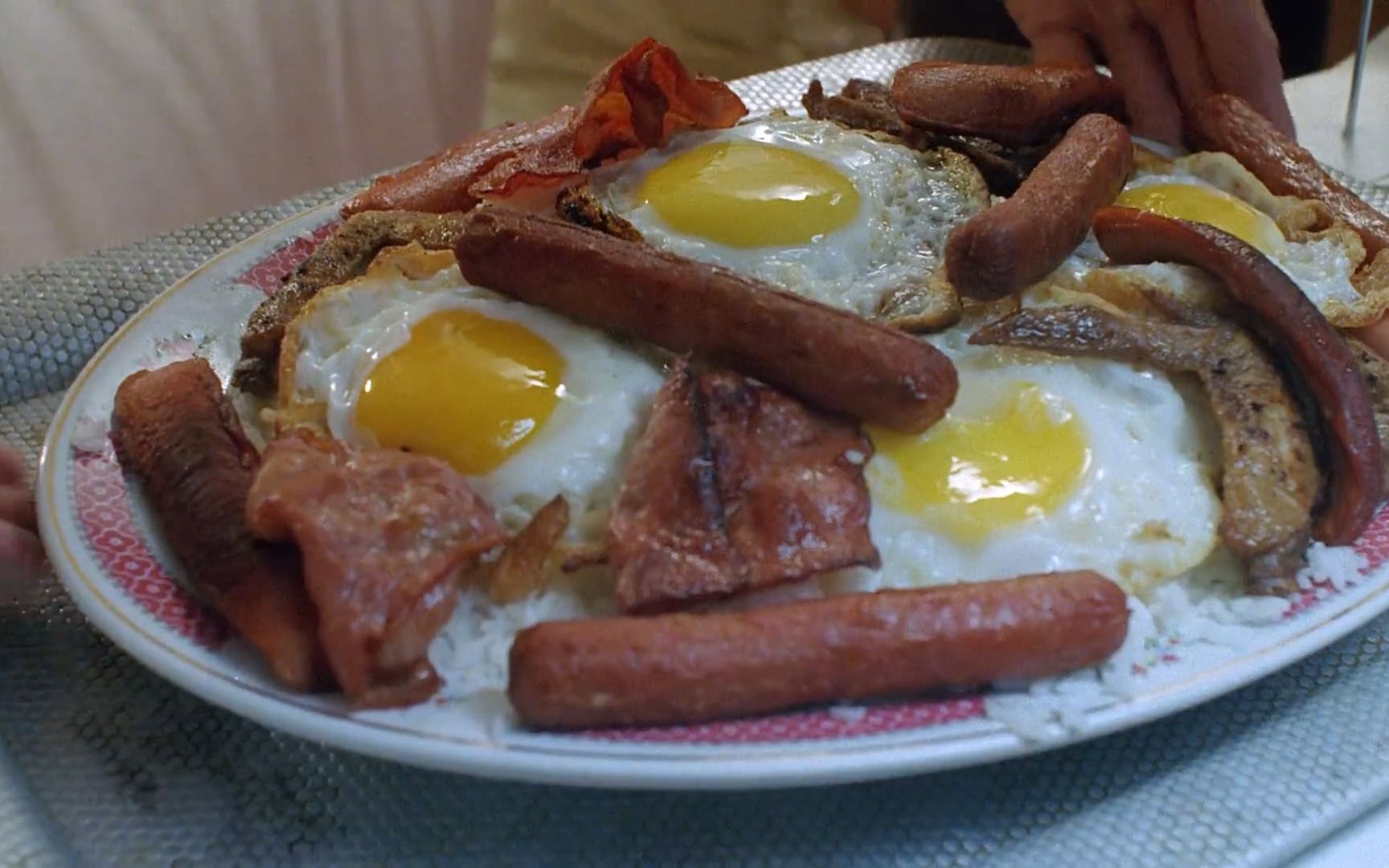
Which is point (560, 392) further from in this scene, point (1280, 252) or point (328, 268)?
point (1280, 252)

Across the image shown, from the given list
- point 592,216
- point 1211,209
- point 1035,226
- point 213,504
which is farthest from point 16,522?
point 1211,209

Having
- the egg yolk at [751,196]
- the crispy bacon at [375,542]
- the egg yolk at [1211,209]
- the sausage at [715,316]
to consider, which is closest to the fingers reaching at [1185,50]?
the egg yolk at [1211,209]

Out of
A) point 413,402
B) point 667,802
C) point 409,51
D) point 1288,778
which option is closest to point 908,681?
point 667,802

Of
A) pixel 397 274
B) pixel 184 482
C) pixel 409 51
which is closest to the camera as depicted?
pixel 184 482

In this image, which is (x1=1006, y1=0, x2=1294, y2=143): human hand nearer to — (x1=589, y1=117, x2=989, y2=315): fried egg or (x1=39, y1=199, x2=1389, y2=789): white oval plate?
(x1=589, y1=117, x2=989, y2=315): fried egg

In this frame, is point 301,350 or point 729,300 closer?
point 729,300

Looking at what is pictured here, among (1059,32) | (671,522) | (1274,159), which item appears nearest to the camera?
(671,522)

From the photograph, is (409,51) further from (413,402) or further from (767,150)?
(413,402)
